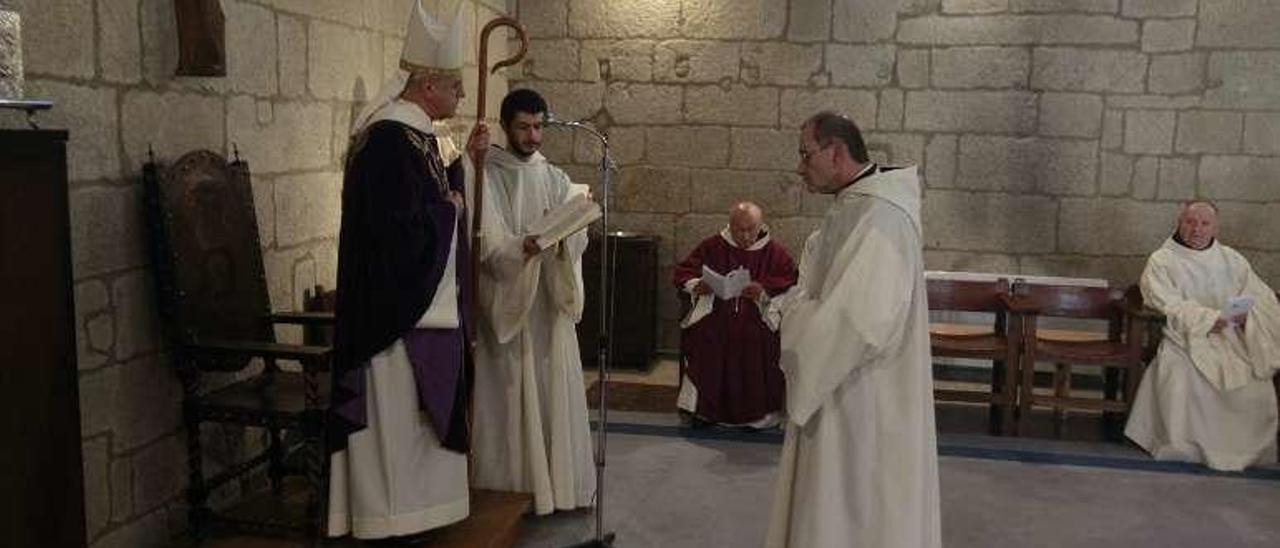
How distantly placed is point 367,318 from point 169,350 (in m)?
0.73

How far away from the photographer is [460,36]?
348 cm

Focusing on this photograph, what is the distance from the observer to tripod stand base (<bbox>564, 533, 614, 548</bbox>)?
12.8ft

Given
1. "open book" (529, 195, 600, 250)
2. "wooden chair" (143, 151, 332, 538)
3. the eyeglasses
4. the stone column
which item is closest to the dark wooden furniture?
"wooden chair" (143, 151, 332, 538)

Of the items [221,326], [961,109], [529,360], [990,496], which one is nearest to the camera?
[221,326]

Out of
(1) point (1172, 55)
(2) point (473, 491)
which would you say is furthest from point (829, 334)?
(1) point (1172, 55)

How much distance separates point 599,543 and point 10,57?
2397 millimetres

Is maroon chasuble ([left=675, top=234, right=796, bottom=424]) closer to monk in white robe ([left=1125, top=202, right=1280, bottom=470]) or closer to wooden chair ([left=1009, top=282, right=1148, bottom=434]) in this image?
wooden chair ([left=1009, top=282, right=1148, bottom=434])

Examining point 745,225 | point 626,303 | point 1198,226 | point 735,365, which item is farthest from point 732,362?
point 1198,226

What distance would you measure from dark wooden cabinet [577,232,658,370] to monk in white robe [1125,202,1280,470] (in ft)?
9.68

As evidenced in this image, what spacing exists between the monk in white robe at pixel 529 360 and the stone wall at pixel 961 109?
3252mm

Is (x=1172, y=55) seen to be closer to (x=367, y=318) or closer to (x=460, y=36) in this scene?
(x=460, y=36)

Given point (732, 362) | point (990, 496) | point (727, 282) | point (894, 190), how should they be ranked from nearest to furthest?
point (894, 190) → point (990, 496) → point (727, 282) → point (732, 362)

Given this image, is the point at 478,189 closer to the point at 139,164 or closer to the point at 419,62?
the point at 419,62

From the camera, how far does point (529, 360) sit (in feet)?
13.5
